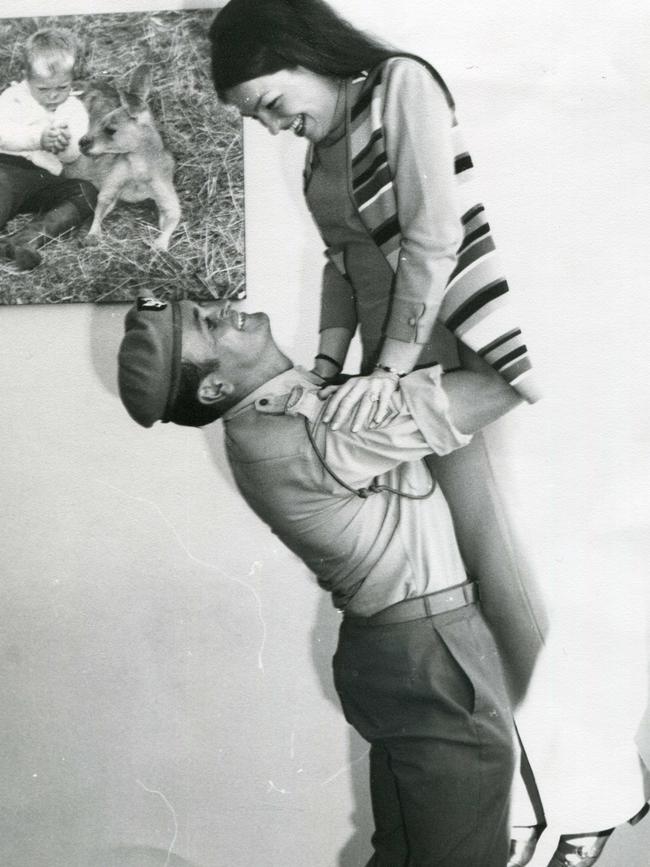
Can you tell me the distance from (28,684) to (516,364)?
45.2 inches

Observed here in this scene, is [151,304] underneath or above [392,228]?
underneath

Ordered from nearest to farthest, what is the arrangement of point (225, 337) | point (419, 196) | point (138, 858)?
point (419, 196)
point (225, 337)
point (138, 858)

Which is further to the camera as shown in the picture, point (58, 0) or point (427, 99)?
point (58, 0)

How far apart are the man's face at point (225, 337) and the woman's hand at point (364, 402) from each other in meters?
0.17

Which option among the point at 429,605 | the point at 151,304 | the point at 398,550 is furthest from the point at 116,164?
the point at 429,605

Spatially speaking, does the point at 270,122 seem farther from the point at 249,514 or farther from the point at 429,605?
the point at 429,605

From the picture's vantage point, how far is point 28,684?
68.2 inches

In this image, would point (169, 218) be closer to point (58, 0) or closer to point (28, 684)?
point (58, 0)

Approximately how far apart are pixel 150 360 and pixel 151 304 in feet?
0.37

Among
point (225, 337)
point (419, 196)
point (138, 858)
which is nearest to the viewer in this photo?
point (419, 196)

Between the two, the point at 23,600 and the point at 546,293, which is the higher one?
the point at 546,293

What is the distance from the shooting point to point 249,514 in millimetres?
1658

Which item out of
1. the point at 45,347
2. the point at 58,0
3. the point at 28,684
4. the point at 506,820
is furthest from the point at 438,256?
the point at 28,684

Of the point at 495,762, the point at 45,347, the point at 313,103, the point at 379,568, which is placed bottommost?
the point at 495,762
